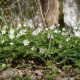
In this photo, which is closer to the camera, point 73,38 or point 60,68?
point 60,68

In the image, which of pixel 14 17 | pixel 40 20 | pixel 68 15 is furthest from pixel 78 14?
pixel 14 17

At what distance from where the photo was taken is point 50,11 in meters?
8.45

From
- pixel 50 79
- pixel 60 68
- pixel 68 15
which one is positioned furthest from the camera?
pixel 68 15

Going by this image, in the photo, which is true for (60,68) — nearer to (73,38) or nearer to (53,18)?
(73,38)

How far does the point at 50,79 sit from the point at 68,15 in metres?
4.27

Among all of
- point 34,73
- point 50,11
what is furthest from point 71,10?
point 34,73

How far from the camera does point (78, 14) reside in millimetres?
8430

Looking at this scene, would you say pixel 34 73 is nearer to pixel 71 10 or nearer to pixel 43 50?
pixel 43 50

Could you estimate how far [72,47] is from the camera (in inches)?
203

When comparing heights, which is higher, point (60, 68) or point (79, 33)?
point (79, 33)

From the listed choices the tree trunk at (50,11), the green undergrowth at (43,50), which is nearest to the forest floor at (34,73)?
the green undergrowth at (43,50)

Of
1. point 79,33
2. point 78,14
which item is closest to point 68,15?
point 78,14

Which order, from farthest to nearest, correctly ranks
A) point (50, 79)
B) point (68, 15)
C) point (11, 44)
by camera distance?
point (68, 15), point (11, 44), point (50, 79)

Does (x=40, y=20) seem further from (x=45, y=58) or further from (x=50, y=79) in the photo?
(x=50, y=79)
